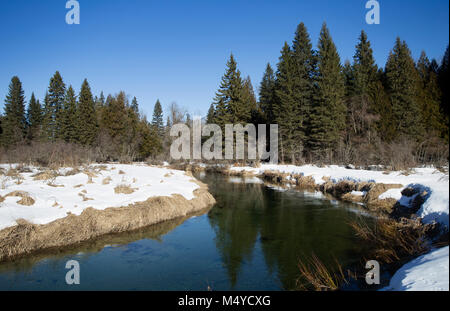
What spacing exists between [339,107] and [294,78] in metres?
6.42

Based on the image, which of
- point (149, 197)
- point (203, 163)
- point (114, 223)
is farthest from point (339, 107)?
point (114, 223)

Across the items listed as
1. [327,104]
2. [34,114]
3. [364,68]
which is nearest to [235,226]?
[327,104]

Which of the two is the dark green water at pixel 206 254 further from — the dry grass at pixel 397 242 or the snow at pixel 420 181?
the snow at pixel 420 181

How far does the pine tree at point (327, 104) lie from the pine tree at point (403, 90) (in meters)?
4.89

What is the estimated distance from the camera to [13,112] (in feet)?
132

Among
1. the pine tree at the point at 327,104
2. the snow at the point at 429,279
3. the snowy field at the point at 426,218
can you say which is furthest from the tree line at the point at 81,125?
the snow at the point at 429,279

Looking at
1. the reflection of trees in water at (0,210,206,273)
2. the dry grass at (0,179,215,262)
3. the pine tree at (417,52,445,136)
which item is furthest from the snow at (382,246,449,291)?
the dry grass at (0,179,215,262)

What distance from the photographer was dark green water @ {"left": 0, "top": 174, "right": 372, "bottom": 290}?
5.41m

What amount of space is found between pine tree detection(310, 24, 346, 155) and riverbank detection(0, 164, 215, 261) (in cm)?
1823

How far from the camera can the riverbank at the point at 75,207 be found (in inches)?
263

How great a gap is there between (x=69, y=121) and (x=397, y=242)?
37401mm

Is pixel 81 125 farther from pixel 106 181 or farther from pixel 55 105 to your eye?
pixel 106 181

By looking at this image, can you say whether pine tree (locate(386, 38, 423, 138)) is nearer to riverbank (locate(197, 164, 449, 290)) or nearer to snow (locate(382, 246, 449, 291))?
riverbank (locate(197, 164, 449, 290))

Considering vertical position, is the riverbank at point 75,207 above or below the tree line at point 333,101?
below
